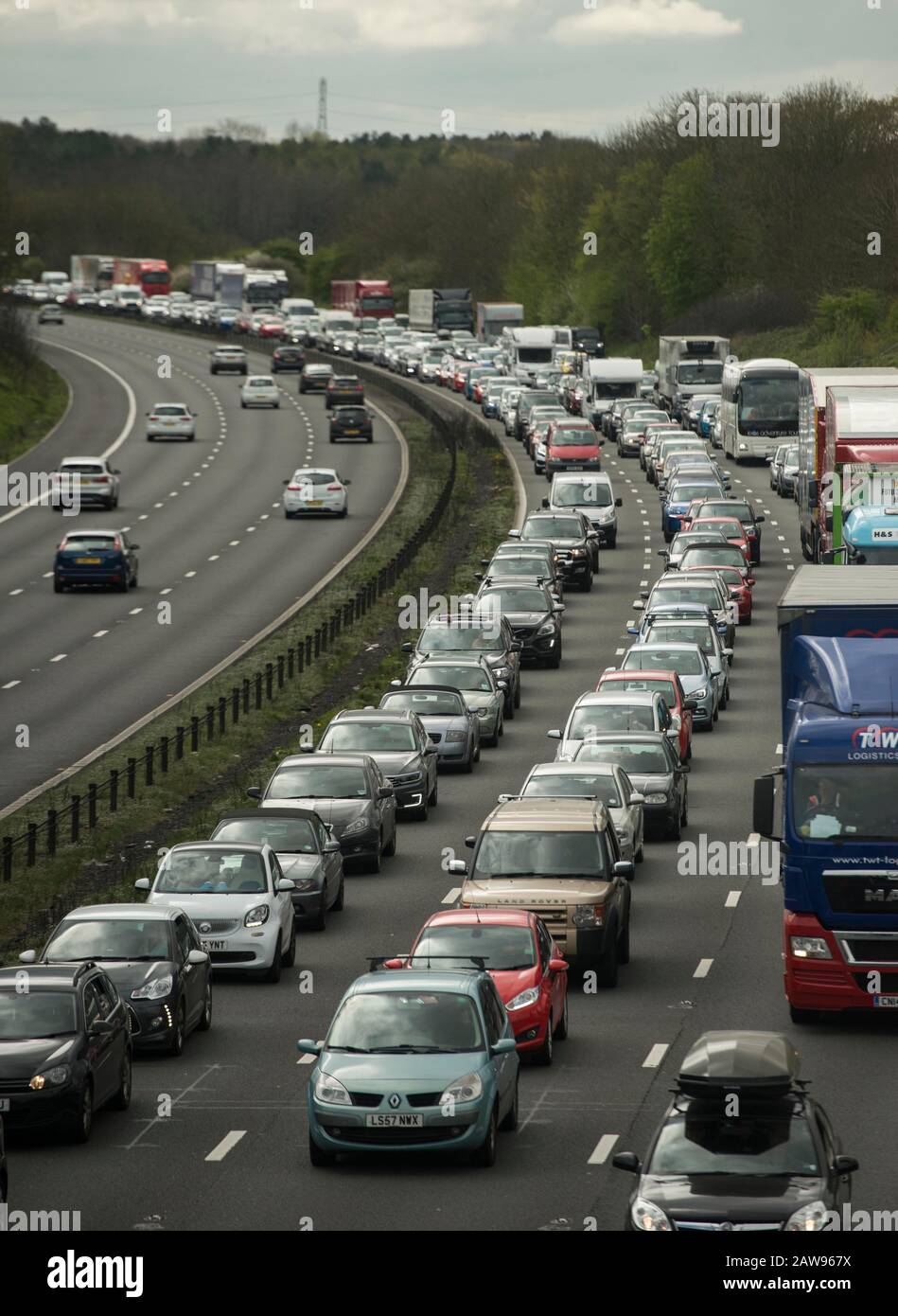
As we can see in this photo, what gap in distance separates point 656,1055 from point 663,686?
636 inches

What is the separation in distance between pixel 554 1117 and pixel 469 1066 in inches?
73.6

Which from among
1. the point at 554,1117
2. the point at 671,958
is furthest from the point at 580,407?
the point at 554,1117

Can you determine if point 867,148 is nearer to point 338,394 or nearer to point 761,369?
point 338,394

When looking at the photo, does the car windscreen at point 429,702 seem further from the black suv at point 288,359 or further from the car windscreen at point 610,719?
the black suv at point 288,359

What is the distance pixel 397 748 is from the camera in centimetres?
3394

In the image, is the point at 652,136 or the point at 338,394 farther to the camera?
the point at 652,136

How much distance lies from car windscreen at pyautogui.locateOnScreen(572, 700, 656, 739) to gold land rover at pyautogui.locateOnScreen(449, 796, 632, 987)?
7873 mm

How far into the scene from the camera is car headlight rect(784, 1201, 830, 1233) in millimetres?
13484

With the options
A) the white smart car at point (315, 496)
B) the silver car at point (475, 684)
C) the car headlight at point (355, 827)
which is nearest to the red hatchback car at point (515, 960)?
the car headlight at point (355, 827)

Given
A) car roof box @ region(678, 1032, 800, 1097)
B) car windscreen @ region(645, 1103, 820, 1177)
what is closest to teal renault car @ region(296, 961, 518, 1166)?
car roof box @ region(678, 1032, 800, 1097)

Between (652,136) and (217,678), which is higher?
(652,136)

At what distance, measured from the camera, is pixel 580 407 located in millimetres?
100438

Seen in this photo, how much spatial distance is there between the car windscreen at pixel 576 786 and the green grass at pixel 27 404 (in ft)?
190

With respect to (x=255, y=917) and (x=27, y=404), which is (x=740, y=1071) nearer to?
(x=255, y=917)
